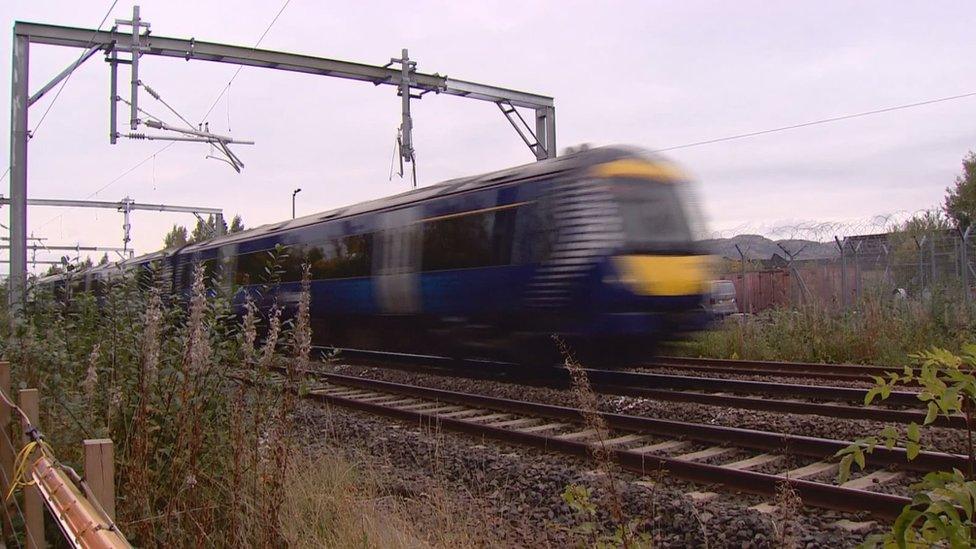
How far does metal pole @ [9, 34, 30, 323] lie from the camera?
14.6 meters

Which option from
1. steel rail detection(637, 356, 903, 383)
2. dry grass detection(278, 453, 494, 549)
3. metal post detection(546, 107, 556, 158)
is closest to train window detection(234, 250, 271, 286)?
metal post detection(546, 107, 556, 158)

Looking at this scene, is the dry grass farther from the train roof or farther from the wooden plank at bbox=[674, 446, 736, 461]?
the train roof

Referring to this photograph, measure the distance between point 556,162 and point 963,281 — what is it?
8.27 metres

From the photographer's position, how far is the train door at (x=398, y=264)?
40.5 feet

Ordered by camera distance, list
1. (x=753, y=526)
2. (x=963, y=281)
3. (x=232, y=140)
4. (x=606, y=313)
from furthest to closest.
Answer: (x=232, y=140) < (x=963, y=281) < (x=606, y=313) < (x=753, y=526)

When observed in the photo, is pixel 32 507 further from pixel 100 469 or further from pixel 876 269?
pixel 876 269

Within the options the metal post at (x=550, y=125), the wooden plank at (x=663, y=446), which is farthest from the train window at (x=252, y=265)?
the wooden plank at (x=663, y=446)

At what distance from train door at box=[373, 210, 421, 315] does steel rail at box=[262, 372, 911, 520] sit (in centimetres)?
294

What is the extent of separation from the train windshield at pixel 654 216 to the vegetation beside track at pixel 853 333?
7.42 feet

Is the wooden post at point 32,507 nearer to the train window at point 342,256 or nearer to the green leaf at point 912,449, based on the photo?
the green leaf at point 912,449

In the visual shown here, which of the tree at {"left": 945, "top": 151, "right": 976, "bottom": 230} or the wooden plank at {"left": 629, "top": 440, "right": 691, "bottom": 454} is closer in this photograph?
the wooden plank at {"left": 629, "top": 440, "right": 691, "bottom": 454}

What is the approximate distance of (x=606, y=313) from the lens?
367 inches

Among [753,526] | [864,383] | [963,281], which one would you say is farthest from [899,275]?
[753,526]

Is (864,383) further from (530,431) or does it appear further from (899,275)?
(899,275)
